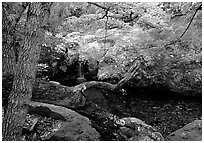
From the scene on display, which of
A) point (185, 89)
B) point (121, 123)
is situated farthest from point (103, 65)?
point (121, 123)

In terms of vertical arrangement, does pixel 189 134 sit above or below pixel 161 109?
above

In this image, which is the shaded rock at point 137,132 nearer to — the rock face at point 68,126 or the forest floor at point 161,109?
the rock face at point 68,126

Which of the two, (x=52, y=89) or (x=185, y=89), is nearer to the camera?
(x=52, y=89)

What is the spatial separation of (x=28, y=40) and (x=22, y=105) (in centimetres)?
68

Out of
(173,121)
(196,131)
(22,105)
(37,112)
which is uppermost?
(22,105)

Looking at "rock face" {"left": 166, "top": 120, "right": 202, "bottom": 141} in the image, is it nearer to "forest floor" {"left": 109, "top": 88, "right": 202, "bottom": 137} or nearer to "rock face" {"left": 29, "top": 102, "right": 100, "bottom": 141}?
"forest floor" {"left": 109, "top": 88, "right": 202, "bottom": 137}

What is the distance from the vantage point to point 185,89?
8195 millimetres

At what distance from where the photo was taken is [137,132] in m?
4.78

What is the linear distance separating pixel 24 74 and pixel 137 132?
292 cm

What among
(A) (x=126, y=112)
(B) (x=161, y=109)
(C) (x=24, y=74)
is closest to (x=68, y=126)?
(C) (x=24, y=74)

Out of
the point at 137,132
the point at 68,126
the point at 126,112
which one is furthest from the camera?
the point at 126,112

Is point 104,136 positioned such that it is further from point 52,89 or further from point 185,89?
point 185,89

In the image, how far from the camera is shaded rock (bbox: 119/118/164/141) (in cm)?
466

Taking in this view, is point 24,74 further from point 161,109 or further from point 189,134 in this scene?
point 161,109
